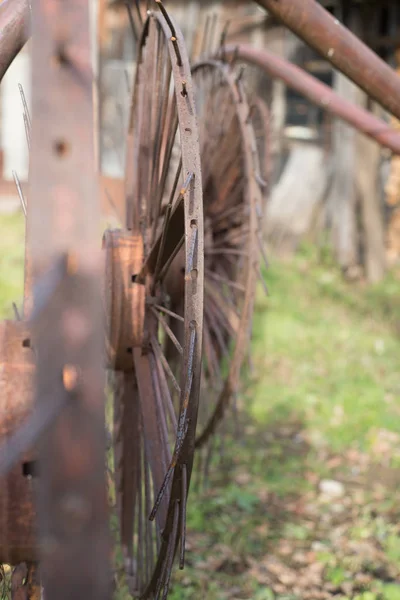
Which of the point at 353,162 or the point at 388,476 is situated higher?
the point at 353,162

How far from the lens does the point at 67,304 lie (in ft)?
2.92

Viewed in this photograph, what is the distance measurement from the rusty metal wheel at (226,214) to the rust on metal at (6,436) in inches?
46.7

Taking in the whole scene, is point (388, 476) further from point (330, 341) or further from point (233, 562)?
point (330, 341)

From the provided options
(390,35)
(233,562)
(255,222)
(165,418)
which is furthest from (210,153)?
(390,35)

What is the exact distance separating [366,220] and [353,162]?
2.02 feet

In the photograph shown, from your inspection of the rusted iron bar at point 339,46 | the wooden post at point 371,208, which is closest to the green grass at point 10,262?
the rusted iron bar at point 339,46

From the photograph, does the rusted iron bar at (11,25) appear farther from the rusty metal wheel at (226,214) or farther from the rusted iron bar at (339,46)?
the rusty metal wheel at (226,214)

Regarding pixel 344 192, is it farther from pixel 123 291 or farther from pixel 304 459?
pixel 123 291

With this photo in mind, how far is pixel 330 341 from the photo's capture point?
5469 mm

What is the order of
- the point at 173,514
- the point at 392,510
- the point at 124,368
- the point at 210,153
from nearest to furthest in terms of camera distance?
the point at 173,514 → the point at 124,368 → the point at 210,153 → the point at 392,510

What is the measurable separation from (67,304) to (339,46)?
197cm

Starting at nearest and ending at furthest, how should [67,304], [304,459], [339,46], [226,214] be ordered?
1. [67,304]
2. [339,46]
3. [226,214]
4. [304,459]

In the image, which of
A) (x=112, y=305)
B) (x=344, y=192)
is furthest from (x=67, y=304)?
(x=344, y=192)

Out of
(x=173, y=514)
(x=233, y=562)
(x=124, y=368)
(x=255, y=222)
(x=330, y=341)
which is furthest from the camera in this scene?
(x=330, y=341)
